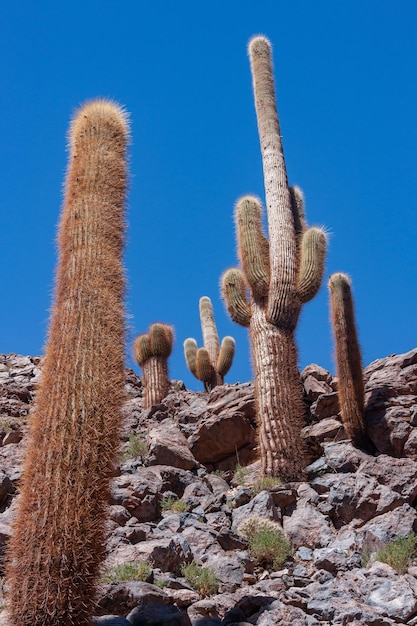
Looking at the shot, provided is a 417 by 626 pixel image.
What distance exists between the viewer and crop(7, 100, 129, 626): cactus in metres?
4.14

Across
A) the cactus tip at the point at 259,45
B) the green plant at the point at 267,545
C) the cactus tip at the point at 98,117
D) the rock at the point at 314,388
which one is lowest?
the green plant at the point at 267,545

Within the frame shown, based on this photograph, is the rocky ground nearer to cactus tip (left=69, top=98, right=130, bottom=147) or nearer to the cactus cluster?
the cactus cluster

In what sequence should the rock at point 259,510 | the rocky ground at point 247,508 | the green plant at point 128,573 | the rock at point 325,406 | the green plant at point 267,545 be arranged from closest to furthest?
the rocky ground at point 247,508, the green plant at point 128,573, the green plant at point 267,545, the rock at point 259,510, the rock at point 325,406

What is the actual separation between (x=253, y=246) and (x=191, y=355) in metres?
7.78

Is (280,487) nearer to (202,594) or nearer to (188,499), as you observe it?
(188,499)

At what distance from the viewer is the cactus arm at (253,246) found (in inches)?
422

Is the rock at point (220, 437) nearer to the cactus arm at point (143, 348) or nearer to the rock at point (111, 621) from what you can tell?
the cactus arm at point (143, 348)

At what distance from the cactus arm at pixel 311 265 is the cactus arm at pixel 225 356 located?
22.0ft

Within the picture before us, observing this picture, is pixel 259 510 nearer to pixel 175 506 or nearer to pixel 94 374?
pixel 175 506

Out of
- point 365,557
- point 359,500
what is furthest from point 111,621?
point 359,500

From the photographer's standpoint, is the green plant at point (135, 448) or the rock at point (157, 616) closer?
the rock at point (157, 616)

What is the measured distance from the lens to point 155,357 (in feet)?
45.9

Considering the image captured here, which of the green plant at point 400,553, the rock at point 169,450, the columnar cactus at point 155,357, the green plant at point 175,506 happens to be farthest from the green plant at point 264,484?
the columnar cactus at point 155,357

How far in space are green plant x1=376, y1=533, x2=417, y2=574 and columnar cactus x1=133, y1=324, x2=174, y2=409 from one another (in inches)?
288
